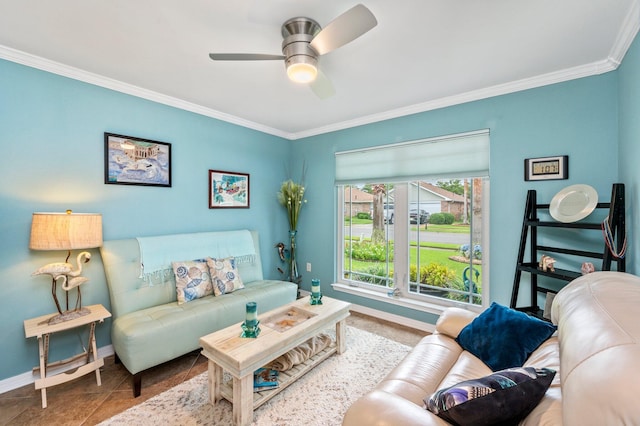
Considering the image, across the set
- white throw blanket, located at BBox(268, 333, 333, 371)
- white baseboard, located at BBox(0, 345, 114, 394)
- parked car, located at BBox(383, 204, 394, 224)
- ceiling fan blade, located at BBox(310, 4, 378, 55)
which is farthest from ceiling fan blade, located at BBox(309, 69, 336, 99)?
white baseboard, located at BBox(0, 345, 114, 394)

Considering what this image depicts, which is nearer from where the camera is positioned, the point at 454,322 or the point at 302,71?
the point at 302,71

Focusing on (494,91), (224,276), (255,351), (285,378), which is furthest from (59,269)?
(494,91)

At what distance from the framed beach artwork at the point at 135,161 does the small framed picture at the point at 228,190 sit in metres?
0.51

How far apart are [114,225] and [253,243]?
1436mm

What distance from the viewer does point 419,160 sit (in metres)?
2.99

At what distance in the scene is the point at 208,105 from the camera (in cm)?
302

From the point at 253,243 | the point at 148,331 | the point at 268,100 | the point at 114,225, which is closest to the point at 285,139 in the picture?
the point at 268,100

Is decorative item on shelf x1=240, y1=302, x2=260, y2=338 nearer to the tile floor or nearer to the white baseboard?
the tile floor

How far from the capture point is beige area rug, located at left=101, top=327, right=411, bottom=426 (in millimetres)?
1678

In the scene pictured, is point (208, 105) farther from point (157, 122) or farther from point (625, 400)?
point (625, 400)

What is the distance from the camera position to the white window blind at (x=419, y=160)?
2.66m

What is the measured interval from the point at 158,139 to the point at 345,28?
228cm

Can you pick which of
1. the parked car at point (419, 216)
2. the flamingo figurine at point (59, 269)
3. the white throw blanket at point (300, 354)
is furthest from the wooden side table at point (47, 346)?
the parked car at point (419, 216)

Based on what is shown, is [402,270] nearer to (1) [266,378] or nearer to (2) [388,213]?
(2) [388,213]
